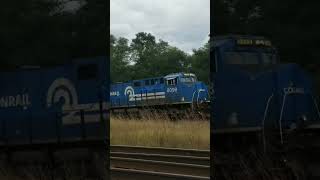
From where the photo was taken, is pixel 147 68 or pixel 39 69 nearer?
pixel 39 69

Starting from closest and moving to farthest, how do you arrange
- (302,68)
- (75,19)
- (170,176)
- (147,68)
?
(302,68), (75,19), (170,176), (147,68)

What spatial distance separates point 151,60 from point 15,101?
55236mm

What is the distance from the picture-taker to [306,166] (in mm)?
4719

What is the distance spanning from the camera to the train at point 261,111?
466 centimetres

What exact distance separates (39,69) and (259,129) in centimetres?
241

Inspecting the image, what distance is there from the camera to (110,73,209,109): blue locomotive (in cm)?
2938

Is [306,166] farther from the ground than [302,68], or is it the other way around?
[302,68]

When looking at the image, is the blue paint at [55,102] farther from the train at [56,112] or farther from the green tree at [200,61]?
the green tree at [200,61]

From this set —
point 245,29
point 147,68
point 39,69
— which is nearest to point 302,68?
point 245,29

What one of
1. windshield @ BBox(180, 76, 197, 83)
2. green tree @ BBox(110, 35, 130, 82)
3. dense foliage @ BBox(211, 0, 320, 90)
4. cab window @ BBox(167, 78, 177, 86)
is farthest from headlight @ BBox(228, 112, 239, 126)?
green tree @ BBox(110, 35, 130, 82)

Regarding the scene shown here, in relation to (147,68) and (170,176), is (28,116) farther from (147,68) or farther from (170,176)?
(147,68)

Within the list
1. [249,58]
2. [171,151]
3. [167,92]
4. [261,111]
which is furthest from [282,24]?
[167,92]

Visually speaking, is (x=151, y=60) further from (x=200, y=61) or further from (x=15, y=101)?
(x=15, y=101)

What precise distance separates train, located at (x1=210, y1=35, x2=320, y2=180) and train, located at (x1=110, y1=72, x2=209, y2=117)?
22376 mm
